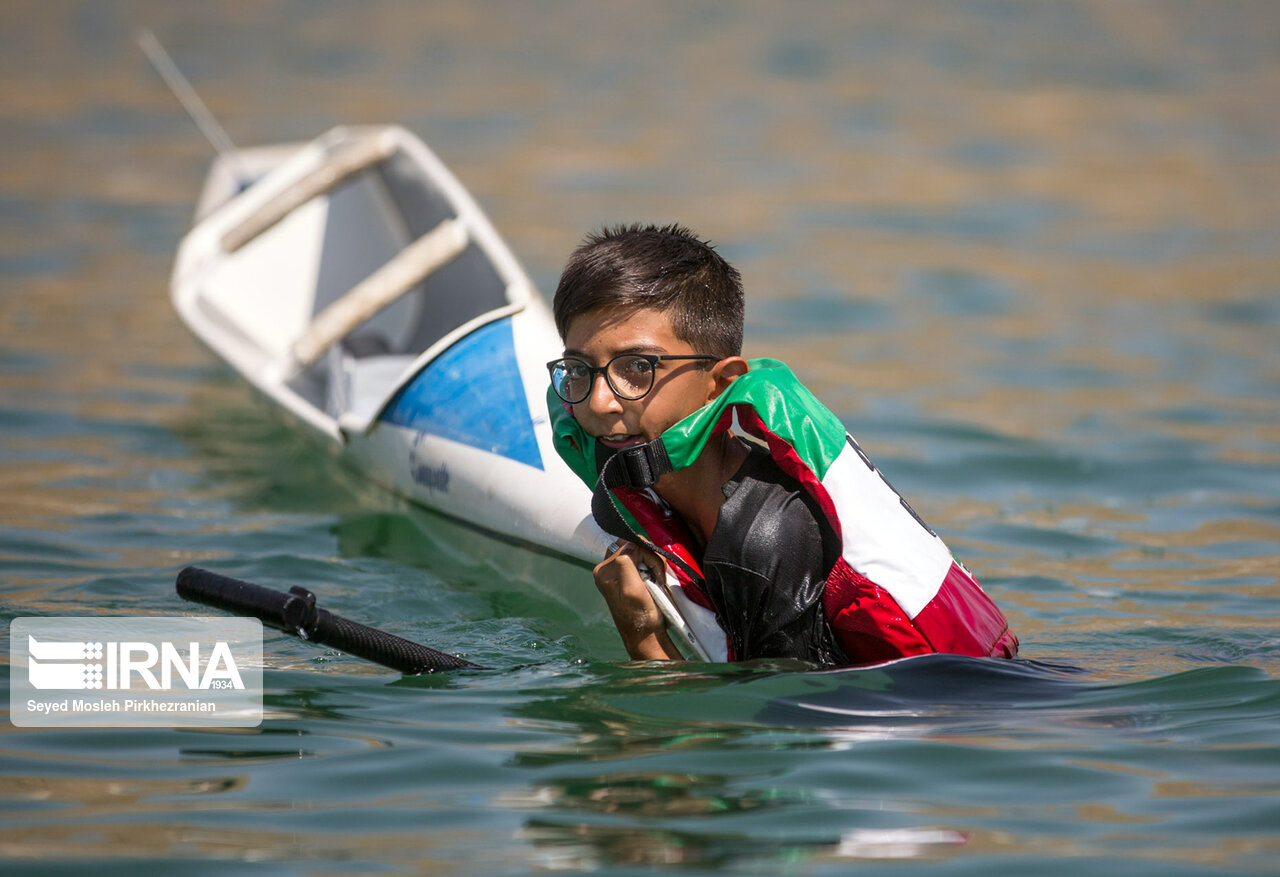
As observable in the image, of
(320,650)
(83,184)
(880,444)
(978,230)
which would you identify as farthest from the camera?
(83,184)

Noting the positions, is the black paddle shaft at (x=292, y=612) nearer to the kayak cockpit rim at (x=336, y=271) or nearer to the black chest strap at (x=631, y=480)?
the black chest strap at (x=631, y=480)

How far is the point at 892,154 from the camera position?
14.6m

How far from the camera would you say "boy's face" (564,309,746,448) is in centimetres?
312

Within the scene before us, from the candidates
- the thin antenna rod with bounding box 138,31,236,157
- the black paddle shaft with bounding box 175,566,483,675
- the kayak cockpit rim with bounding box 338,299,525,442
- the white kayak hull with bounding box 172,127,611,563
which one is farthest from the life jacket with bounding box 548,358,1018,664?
the thin antenna rod with bounding box 138,31,236,157

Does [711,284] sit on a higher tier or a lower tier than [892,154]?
lower

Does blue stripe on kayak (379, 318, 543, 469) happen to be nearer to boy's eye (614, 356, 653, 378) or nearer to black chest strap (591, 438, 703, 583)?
black chest strap (591, 438, 703, 583)

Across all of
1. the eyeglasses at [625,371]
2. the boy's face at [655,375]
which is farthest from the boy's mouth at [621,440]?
the eyeglasses at [625,371]

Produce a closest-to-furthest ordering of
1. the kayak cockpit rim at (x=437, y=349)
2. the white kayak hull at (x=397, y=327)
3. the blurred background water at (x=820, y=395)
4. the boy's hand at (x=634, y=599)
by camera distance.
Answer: the blurred background water at (x=820, y=395) → the boy's hand at (x=634, y=599) → the white kayak hull at (x=397, y=327) → the kayak cockpit rim at (x=437, y=349)

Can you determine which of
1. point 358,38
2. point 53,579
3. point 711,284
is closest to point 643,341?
point 711,284

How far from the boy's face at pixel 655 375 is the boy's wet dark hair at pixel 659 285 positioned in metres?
0.02

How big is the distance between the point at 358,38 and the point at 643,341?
16688 millimetres

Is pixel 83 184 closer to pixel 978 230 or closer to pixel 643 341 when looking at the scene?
pixel 978 230

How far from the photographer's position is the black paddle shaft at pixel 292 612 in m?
3.16

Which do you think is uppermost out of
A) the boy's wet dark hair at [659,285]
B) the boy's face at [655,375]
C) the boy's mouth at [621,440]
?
the boy's wet dark hair at [659,285]
